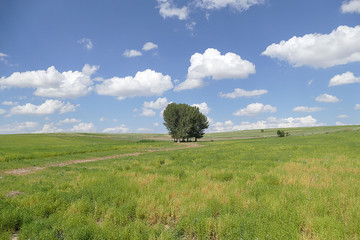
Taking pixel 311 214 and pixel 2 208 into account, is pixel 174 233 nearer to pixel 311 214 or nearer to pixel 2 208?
pixel 311 214

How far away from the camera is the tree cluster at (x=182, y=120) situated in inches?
3169

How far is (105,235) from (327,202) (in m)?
7.09

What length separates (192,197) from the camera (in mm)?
7828

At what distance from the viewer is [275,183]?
9766 millimetres

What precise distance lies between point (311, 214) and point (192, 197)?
3939 mm

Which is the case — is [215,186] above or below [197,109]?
below

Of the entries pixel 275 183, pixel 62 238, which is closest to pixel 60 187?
pixel 62 238

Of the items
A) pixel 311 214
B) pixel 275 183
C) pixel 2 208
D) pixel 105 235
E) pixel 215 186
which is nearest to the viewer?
pixel 105 235

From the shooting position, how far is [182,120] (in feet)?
265

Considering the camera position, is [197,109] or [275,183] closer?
[275,183]

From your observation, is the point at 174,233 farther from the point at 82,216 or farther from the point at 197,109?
the point at 197,109

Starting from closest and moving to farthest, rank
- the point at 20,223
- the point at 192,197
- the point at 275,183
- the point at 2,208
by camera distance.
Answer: the point at 20,223, the point at 2,208, the point at 192,197, the point at 275,183

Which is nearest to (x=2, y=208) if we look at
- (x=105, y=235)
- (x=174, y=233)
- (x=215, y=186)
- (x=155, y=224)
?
(x=105, y=235)

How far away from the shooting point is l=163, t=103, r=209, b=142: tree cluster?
3169 inches
